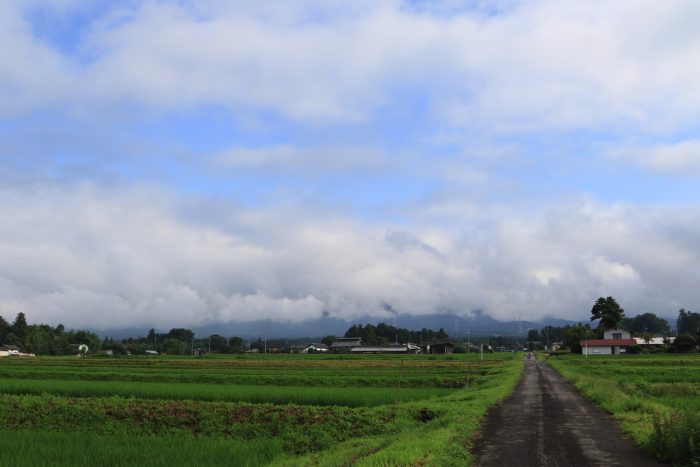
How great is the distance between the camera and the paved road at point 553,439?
12695mm

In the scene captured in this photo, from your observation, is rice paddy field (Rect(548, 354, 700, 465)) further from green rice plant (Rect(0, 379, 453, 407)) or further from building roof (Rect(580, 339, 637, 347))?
building roof (Rect(580, 339, 637, 347))

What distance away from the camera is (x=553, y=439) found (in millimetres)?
15438

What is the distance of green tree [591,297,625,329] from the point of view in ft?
405

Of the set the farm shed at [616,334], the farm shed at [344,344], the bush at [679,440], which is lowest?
the farm shed at [344,344]

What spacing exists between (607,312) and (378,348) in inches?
2190

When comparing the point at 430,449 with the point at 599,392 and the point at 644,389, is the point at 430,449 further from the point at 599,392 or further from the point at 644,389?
the point at 644,389

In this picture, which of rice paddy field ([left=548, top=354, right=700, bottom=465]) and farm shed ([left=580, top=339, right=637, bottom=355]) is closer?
rice paddy field ([left=548, top=354, right=700, bottom=465])

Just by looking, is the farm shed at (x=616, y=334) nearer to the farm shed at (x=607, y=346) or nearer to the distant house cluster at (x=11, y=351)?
the farm shed at (x=607, y=346)

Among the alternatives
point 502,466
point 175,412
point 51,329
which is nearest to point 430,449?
point 502,466

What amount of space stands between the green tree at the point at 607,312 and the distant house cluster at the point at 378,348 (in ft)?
124

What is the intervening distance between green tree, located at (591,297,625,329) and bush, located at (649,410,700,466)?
12108 cm

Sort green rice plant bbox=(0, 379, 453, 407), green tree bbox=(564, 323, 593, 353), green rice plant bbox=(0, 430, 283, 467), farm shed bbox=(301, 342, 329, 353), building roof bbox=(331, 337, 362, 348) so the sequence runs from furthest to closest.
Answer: building roof bbox=(331, 337, 362, 348) → farm shed bbox=(301, 342, 329, 353) → green tree bbox=(564, 323, 593, 353) → green rice plant bbox=(0, 379, 453, 407) → green rice plant bbox=(0, 430, 283, 467)

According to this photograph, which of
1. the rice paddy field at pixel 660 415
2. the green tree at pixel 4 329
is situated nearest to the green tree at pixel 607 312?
the rice paddy field at pixel 660 415

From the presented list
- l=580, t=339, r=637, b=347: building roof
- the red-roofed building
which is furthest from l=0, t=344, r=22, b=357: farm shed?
l=580, t=339, r=637, b=347: building roof
